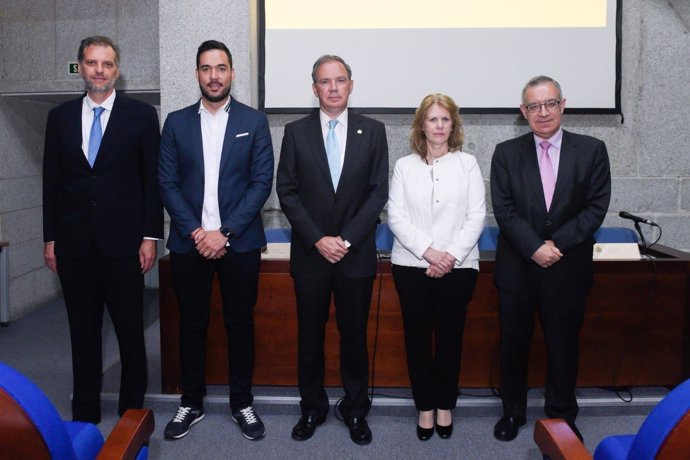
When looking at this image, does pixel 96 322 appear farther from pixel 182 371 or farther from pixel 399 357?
pixel 399 357

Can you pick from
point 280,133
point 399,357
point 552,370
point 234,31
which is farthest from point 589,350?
point 234,31

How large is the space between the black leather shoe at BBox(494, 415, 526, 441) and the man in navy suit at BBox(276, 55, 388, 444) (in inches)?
21.4

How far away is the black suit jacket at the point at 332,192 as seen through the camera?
2.41 metres

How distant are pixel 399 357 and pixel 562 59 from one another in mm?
2101

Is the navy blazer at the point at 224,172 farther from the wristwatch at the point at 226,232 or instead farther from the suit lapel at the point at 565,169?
the suit lapel at the point at 565,169

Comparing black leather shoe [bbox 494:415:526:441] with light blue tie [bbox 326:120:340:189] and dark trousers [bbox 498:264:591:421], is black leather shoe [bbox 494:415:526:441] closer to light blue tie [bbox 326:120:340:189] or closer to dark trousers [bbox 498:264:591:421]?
dark trousers [bbox 498:264:591:421]

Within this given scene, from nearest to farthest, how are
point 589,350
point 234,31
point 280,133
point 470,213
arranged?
1. point 470,213
2. point 589,350
3. point 234,31
4. point 280,133

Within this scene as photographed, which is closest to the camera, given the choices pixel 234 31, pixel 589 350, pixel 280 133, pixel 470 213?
pixel 470 213

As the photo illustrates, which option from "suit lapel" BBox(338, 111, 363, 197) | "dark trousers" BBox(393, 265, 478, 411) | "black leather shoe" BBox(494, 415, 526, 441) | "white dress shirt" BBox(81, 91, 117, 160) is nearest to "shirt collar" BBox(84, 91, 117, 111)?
"white dress shirt" BBox(81, 91, 117, 160)

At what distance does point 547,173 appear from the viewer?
8.08ft

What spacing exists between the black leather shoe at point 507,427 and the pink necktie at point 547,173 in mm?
902

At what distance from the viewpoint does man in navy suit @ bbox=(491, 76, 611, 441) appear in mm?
2383

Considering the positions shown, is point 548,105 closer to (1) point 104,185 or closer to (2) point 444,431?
(2) point 444,431

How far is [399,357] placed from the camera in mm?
2852
